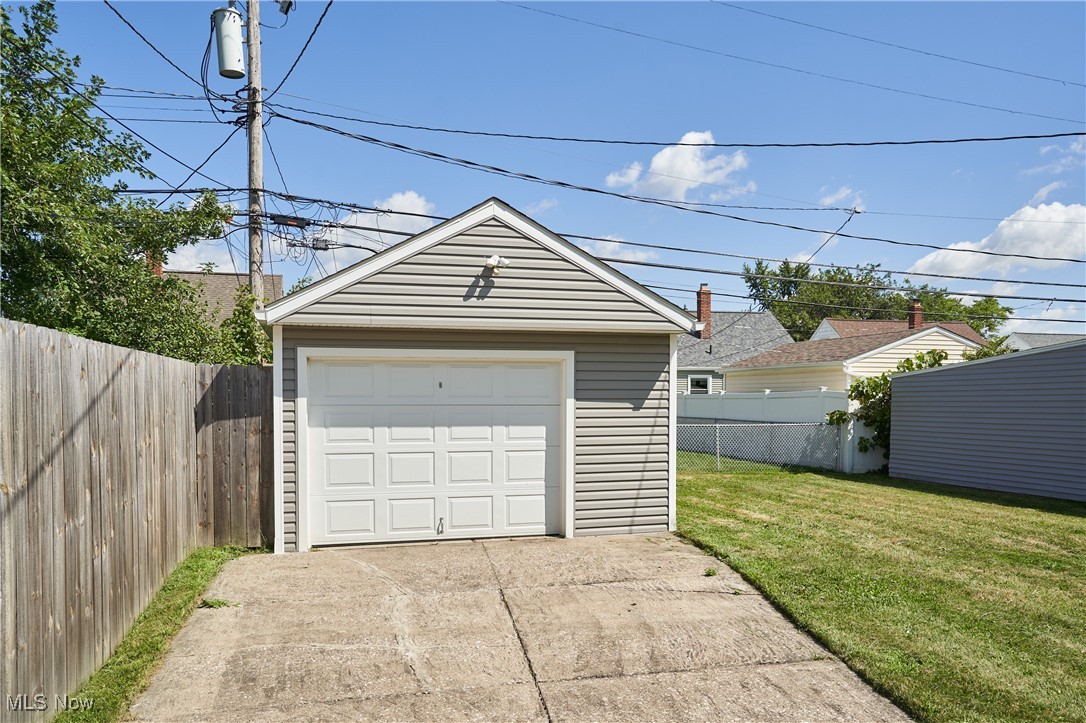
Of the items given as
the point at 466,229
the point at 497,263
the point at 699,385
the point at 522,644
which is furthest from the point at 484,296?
the point at 699,385

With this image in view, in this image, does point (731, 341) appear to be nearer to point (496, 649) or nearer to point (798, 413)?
point (798, 413)

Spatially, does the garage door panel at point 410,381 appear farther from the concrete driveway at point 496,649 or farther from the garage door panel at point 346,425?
the concrete driveway at point 496,649

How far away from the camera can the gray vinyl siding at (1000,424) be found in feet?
36.3

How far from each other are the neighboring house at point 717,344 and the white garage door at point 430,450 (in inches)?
728

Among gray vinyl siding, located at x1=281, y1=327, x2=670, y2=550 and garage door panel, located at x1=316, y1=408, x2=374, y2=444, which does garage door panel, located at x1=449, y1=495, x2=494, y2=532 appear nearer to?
gray vinyl siding, located at x1=281, y1=327, x2=670, y2=550

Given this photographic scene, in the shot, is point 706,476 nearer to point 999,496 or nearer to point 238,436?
point 999,496

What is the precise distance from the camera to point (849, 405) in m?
14.9

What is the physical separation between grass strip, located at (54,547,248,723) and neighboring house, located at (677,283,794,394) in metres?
21.5

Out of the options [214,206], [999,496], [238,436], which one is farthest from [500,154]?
[999,496]

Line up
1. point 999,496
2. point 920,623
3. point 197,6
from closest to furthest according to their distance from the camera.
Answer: point 920,623 → point 197,6 → point 999,496

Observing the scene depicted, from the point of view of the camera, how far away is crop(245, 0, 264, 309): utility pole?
32.7 feet

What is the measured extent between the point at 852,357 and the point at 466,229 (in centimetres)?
1517

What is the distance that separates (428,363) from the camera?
7.45 m

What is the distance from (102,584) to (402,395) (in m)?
3.65
